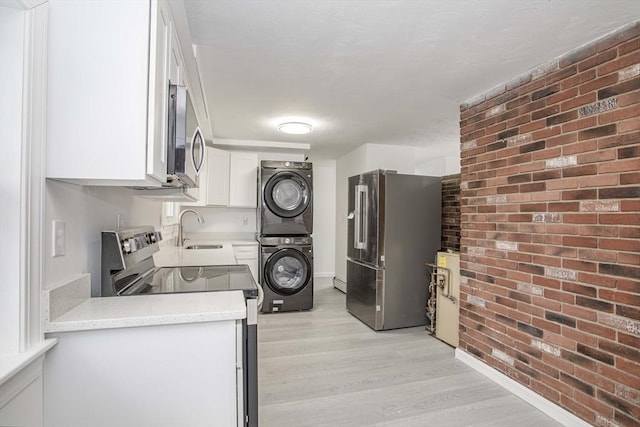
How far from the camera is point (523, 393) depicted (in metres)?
2.19

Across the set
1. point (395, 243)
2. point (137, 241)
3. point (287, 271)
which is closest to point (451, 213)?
point (395, 243)

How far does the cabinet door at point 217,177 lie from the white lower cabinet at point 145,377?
341cm

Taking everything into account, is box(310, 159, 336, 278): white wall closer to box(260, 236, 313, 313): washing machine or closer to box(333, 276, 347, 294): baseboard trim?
box(333, 276, 347, 294): baseboard trim

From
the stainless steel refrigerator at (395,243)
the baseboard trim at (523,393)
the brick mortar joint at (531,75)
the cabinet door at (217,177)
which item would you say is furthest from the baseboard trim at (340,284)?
the brick mortar joint at (531,75)

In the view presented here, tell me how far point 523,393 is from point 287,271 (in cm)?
271

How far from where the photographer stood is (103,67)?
1.06 m

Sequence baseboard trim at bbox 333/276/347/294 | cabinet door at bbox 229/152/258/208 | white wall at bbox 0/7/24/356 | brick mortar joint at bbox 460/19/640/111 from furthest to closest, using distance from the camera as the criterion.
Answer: baseboard trim at bbox 333/276/347/294 < cabinet door at bbox 229/152/258/208 < brick mortar joint at bbox 460/19/640/111 < white wall at bbox 0/7/24/356

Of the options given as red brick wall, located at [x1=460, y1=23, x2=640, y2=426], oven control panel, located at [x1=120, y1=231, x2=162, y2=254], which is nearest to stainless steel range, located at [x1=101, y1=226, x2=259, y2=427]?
oven control panel, located at [x1=120, y1=231, x2=162, y2=254]

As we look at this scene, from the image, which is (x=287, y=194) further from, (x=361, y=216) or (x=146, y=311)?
(x=146, y=311)

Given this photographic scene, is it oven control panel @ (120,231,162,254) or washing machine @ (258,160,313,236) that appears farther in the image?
washing machine @ (258,160,313,236)

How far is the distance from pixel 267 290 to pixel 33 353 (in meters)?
3.15

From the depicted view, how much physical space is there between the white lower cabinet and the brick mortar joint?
241 centimetres

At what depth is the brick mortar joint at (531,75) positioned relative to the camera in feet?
5.83

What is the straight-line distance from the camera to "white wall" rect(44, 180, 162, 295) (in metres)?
1.10
